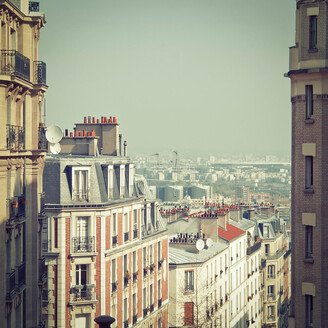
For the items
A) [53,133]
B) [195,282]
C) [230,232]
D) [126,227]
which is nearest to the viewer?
[53,133]

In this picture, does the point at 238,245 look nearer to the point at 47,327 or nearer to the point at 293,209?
the point at 47,327

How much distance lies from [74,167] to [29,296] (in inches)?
775

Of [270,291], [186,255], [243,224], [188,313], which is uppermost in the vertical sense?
[243,224]

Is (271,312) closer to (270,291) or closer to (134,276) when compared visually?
(270,291)

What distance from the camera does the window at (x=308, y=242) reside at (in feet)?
127

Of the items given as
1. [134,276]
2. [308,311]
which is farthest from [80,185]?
[308,311]

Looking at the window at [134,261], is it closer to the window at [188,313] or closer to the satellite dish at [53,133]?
the window at [188,313]

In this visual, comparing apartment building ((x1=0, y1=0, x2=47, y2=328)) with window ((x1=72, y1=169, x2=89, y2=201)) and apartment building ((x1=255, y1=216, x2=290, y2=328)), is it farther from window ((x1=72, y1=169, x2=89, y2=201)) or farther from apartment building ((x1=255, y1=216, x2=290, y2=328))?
apartment building ((x1=255, y1=216, x2=290, y2=328))

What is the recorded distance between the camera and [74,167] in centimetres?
6056

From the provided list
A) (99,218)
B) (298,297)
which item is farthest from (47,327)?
(298,297)

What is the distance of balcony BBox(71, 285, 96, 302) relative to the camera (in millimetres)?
59250

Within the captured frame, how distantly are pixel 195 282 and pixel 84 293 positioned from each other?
18.6 meters

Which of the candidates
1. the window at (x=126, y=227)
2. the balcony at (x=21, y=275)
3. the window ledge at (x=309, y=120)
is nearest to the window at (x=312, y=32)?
the window ledge at (x=309, y=120)

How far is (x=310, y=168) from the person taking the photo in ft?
129
